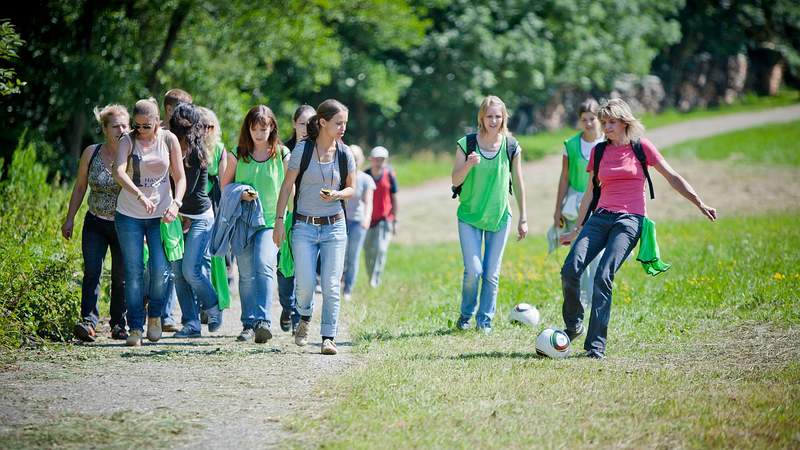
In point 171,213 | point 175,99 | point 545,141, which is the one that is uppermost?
point 175,99

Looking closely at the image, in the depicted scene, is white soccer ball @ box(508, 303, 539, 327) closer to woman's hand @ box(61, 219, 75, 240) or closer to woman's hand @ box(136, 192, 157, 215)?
woman's hand @ box(136, 192, 157, 215)

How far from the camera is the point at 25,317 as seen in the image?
28.3 feet

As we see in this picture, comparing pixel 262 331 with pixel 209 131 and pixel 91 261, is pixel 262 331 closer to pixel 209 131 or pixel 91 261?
pixel 91 261

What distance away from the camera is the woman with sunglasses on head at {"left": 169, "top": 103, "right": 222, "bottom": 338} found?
9.09 meters

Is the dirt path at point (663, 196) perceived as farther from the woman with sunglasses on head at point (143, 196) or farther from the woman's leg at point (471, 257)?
the woman with sunglasses on head at point (143, 196)

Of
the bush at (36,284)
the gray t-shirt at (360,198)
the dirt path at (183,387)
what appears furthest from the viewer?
the gray t-shirt at (360,198)

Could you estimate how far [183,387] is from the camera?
7168 mm

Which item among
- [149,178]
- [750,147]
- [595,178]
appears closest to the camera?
[595,178]

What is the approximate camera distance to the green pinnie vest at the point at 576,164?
10.2m

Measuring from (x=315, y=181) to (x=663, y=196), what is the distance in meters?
18.8

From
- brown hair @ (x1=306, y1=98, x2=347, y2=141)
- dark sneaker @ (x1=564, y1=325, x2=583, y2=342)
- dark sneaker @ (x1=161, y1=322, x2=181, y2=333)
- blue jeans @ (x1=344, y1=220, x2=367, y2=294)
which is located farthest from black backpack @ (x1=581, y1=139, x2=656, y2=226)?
blue jeans @ (x1=344, y1=220, x2=367, y2=294)

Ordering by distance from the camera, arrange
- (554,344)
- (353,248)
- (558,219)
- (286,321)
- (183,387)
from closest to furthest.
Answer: (183,387)
(554,344)
(286,321)
(558,219)
(353,248)

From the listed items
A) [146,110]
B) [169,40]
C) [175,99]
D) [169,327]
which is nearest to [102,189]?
[146,110]

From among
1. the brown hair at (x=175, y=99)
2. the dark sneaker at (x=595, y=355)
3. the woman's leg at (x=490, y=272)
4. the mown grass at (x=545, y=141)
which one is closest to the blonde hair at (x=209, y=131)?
the brown hair at (x=175, y=99)
